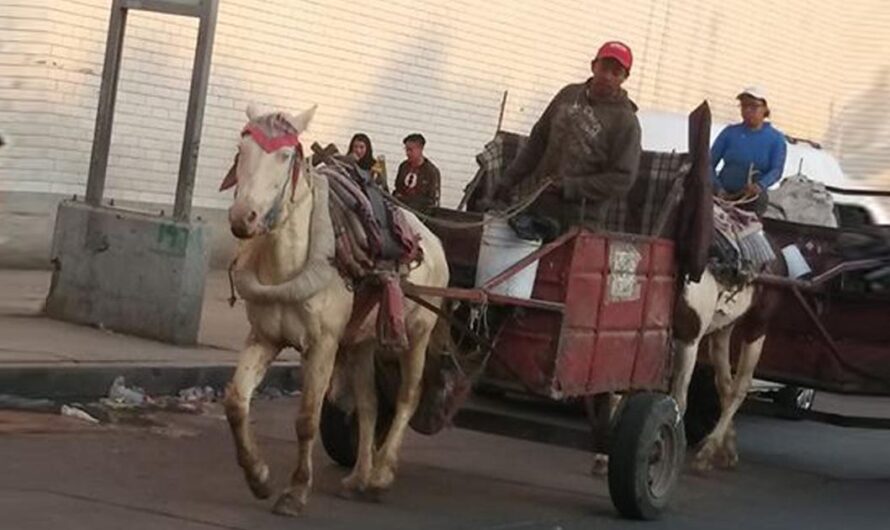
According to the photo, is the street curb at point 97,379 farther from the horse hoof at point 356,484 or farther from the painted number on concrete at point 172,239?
the horse hoof at point 356,484

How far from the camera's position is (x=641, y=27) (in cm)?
2562

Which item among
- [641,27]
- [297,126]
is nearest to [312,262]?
[297,126]

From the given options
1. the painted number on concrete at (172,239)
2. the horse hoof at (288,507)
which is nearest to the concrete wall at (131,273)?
the painted number on concrete at (172,239)

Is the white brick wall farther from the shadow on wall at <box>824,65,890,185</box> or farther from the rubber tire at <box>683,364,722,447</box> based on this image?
the rubber tire at <box>683,364,722,447</box>

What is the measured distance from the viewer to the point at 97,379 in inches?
476

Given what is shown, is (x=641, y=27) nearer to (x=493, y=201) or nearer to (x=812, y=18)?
(x=812, y=18)

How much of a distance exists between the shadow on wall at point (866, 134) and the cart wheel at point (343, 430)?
2168 cm

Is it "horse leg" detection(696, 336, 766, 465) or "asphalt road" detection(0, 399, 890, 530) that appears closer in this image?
"asphalt road" detection(0, 399, 890, 530)

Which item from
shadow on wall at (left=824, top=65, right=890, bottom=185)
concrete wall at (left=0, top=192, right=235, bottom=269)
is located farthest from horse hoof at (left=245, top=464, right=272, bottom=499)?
shadow on wall at (left=824, top=65, right=890, bottom=185)

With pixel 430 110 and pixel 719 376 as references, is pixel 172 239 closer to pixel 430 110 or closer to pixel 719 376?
pixel 719 376

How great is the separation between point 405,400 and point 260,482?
120cm

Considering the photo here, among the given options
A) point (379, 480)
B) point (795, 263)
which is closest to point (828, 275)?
point (795, 263)

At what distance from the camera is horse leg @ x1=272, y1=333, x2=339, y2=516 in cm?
867

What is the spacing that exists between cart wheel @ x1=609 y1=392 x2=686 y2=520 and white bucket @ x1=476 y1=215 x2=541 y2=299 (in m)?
0.88
